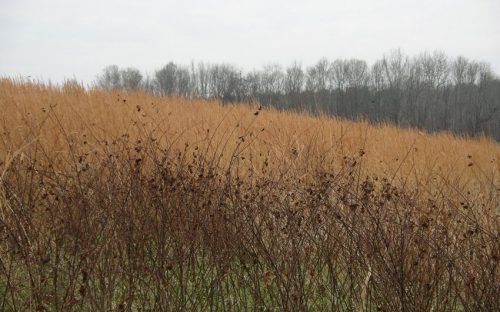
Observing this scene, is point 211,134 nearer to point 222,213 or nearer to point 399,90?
point 222,213

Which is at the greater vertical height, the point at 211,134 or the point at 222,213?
the point at 211,134

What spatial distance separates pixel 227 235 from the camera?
107 inches

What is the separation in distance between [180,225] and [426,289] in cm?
149

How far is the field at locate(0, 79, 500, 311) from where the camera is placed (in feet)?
7.47

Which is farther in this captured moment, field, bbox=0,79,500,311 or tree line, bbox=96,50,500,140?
tree line, bbox=96,50,500,140

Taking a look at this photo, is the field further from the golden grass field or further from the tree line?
the tree line

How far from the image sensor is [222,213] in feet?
9.30

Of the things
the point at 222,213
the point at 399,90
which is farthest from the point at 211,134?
the point at 399,90

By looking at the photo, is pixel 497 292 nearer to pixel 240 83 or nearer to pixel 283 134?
pixel 283 134

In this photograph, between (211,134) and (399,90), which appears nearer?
(211,134)

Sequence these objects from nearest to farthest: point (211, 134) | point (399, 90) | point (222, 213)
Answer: point (222, 213), point (211, 134), point (399, 90)

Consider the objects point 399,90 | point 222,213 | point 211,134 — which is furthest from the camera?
point 399,90

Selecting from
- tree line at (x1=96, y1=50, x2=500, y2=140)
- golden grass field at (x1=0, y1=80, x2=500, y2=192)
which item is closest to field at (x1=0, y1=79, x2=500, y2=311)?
golden grass field at (x1=0, y1=80, x2=500, y2=192)

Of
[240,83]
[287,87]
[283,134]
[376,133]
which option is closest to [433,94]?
[287,87]
